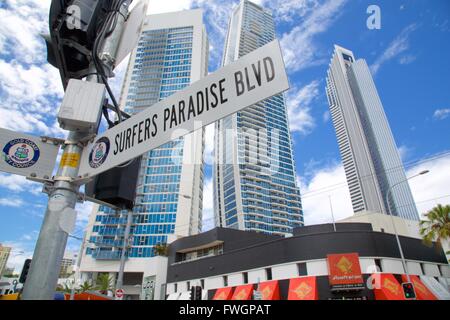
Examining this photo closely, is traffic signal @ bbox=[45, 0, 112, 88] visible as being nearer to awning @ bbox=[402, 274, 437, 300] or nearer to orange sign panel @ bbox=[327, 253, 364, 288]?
orange sign panel @ bbox=[327, 253, 364, 288]

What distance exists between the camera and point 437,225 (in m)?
23.6

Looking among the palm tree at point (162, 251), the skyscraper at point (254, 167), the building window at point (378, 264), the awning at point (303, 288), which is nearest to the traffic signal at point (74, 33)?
the awning at point (303, 288)

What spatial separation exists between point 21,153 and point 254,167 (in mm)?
122287

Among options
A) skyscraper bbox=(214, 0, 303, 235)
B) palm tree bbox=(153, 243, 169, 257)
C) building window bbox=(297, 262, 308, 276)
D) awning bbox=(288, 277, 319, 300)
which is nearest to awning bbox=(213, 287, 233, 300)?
awning bbox=(288, 277, 319, 300)

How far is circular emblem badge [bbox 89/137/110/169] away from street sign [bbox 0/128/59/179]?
42cm

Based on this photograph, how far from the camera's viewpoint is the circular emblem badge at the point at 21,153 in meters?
2.45

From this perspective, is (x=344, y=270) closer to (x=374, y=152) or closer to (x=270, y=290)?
(x=270, y=290)

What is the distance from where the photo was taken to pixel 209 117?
6.25 ft

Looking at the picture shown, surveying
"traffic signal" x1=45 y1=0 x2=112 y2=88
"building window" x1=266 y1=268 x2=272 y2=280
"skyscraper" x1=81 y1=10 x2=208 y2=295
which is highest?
"skyscraper" x1=81 y1=10 x2=208 y2=295

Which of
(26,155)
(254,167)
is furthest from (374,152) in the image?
(26,155)

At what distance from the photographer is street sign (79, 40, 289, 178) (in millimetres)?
1760

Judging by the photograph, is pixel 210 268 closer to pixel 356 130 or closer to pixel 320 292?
pixel 320 292

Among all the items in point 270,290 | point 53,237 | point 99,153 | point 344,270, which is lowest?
point 270,290
